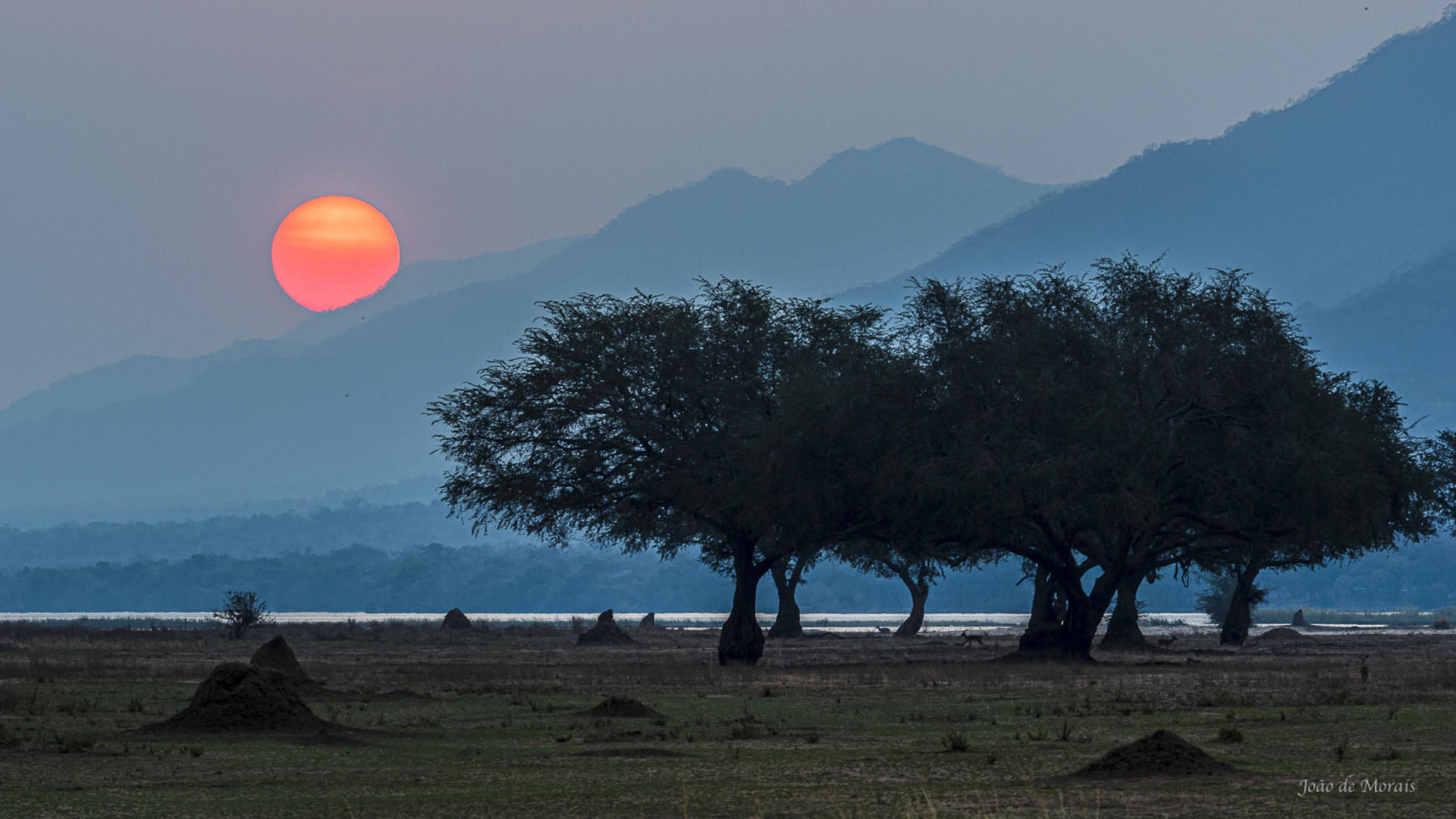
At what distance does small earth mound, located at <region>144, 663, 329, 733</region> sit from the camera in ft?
106

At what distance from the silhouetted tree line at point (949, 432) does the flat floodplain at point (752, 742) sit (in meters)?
5.56

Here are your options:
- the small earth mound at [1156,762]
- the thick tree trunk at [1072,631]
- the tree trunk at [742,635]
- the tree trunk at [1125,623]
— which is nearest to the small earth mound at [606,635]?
the tree trunk at [742,635]

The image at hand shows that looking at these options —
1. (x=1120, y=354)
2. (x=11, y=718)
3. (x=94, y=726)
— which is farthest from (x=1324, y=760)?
(x=1120, y=354)

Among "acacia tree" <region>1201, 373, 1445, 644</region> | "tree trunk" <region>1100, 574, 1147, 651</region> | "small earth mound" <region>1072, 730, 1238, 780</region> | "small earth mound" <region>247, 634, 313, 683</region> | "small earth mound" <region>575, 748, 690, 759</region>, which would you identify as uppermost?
"acacia tree" <region>1201, 373, 1445, 644</region>

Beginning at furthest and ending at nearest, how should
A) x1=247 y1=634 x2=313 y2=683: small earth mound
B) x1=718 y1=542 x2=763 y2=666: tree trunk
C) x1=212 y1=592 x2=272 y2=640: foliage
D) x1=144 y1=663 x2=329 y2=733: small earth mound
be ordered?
x1=212 y1=592 x2=272 y2=640: foliage
x1=718 y1=542 x2=763 y2=666: tree trunk
x1=247 y1=634 x2=313 y2=683: small earth mound
x1=144 y1=663 x2=329 y2=733: small earth mound

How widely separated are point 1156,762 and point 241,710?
18750mm

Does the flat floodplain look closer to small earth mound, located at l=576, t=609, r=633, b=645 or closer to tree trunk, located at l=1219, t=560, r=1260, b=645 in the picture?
tree trunk, located at l=1219, t=560, r=1260, b=645

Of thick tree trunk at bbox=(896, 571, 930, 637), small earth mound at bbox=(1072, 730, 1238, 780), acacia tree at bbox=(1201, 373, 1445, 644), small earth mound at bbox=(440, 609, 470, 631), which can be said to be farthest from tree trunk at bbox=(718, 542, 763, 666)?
small earth mound at bbox=(440, 609, 470, 631)

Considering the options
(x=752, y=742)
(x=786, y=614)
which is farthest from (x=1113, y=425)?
(x=786, y=614)

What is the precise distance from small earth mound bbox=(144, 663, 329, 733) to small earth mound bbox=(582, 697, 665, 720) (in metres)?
6.01

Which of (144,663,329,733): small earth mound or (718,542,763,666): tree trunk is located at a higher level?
(718,542,763,666): tree trunk

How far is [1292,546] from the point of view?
69812mm

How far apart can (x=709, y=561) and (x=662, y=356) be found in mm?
21596

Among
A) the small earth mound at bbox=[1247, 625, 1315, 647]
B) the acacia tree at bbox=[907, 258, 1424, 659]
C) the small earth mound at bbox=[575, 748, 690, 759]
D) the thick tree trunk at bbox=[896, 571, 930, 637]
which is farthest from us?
the thick tree trunk at bbox=[896, 571, 930, 637]
